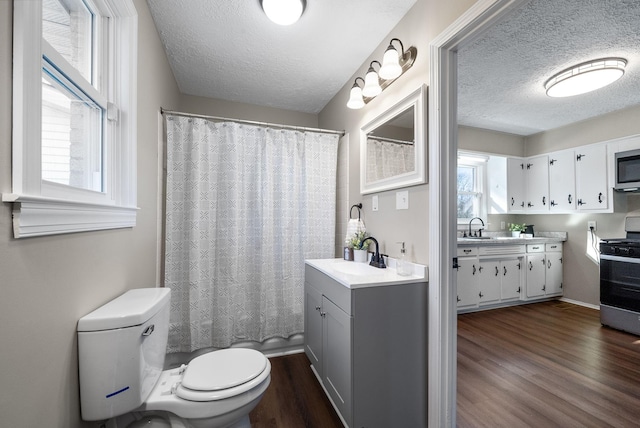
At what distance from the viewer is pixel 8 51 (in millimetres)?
610

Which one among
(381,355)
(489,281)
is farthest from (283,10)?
(489,281)

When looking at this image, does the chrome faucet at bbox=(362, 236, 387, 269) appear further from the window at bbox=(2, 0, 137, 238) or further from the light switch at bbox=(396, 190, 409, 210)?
the window at bbox=(2, 0, 137, 238)

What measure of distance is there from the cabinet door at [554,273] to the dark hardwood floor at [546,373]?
619mm

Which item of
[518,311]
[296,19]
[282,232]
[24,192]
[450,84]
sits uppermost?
[296,19]

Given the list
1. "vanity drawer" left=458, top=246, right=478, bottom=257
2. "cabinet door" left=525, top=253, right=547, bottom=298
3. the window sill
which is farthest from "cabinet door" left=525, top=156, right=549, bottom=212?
the window sill

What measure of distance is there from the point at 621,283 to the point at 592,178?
1.28m

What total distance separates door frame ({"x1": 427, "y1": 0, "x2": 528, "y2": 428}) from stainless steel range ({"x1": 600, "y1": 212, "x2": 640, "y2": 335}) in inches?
108

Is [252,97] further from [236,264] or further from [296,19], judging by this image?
[236,264]

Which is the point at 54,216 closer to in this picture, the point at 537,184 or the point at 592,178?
the point at 592,178

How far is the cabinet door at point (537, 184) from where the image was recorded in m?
3.77

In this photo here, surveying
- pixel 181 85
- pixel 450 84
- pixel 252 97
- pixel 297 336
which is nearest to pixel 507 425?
pixel 297 336

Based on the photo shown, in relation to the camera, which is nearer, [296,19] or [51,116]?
[51,116]

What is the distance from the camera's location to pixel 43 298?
0.72m

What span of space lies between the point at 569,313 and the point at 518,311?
0.57 meters
